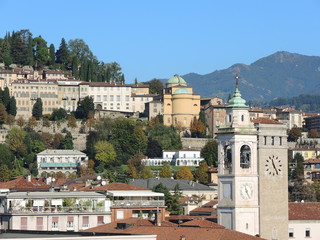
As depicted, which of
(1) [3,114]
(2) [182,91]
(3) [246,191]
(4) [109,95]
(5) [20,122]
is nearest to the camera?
(3) [246,191]

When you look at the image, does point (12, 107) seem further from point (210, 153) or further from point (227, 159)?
point (227, 159)

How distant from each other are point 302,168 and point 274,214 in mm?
73525

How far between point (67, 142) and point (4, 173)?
27997 mm

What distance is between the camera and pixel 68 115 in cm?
16350

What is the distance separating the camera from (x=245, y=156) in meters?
60.6

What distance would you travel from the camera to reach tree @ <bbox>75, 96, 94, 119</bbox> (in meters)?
163

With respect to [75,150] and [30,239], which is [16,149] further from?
[30,239]

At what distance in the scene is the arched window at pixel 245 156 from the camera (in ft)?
198

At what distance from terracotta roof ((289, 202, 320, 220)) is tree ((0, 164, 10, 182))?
60.9m

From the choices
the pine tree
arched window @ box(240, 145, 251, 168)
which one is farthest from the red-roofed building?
the pine tree

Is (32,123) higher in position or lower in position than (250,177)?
higher

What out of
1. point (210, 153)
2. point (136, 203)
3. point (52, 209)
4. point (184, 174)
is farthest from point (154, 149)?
point (52, 209)

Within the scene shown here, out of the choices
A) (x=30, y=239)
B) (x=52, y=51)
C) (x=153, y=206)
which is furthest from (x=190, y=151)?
(x=30, y=239)

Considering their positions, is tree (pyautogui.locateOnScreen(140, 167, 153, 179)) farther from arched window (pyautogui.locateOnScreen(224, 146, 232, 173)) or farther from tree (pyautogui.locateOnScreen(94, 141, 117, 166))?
arched window (pyautogui.locateOnScreen(224, 146, 232, 173))
